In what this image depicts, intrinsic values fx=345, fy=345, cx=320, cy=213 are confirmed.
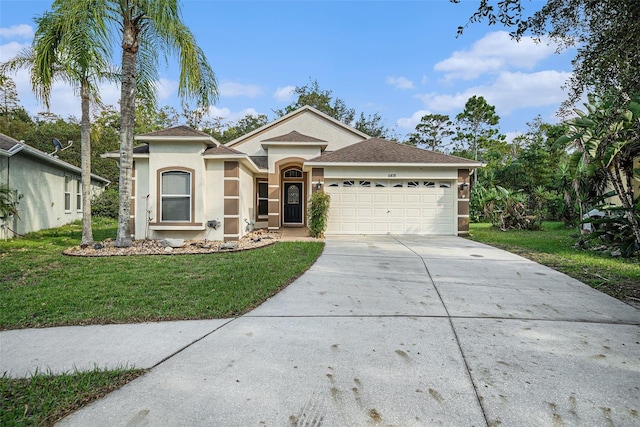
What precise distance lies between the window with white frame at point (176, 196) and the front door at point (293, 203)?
622cm

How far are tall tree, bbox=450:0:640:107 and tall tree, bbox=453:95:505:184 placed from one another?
3536cm

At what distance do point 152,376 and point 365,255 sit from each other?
623 cm

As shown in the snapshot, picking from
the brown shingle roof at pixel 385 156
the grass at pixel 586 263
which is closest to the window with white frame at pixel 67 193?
the brown shingle roof at pixel 385 156

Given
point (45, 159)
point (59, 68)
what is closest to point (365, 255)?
point (59, 68)

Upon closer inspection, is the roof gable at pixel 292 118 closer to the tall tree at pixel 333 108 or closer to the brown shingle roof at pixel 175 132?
the brown shingle roof at pixel 175 132

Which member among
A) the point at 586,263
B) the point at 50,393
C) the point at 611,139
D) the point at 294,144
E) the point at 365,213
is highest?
the point at 294,144

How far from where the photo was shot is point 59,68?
32.9 feet

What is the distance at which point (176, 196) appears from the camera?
11086 mm

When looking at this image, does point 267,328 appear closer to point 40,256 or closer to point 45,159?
point 40,256

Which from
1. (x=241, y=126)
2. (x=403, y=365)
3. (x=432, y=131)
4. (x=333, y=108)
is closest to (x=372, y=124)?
(x=333, y=108)

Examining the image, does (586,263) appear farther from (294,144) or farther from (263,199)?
(263,199)

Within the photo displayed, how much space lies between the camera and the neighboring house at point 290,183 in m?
11.1

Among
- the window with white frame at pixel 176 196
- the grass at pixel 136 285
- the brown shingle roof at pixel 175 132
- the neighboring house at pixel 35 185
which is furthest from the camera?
the neighboring house at pixel 35 185

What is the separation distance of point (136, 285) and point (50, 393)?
11.0 feet
